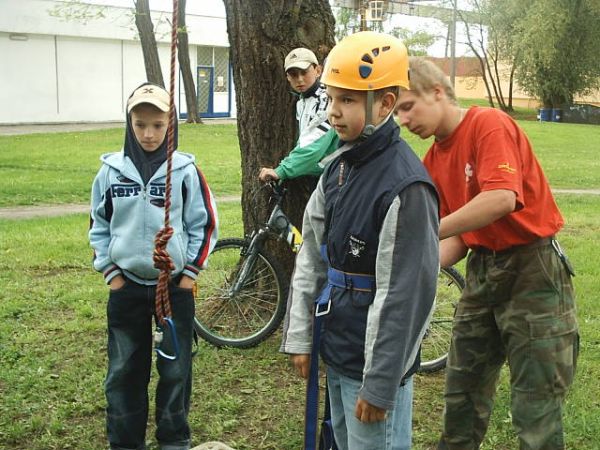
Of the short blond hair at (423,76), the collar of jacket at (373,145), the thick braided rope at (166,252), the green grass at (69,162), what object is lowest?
the green grass at (69,162)

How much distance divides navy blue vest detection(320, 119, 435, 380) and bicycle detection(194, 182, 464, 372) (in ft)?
8.63

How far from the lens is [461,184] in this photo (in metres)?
3.27

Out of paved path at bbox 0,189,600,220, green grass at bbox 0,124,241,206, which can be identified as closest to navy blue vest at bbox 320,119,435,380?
paved path at bbox 0,189,600,220

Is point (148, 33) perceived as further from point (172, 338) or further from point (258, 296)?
point (172, 338)

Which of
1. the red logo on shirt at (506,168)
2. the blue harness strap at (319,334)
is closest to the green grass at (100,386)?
the blue harness strap at (319,334)

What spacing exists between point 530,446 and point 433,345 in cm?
204

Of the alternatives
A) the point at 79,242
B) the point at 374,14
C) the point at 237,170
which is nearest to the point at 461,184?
the point at 79,242

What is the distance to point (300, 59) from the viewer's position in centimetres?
485

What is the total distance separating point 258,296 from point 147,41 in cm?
2160

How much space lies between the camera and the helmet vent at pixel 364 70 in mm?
2434

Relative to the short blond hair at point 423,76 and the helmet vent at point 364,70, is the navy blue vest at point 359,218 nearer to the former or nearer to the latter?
the helmet vent at point 364,70

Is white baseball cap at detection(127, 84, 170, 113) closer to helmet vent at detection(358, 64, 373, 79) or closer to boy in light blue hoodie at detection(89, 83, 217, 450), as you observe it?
boy in light blue hoodie at detection(89, 83, 217, 450)

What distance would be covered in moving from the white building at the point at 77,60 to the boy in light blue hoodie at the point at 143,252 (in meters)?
25.3

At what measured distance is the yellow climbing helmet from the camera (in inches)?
95.9
